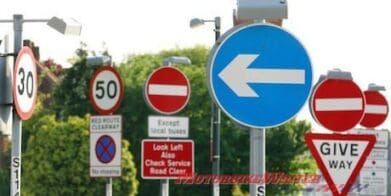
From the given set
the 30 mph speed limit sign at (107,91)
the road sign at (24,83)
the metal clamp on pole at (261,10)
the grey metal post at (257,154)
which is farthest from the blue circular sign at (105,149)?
the grey metal post at (257,154)

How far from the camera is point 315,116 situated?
13180mm

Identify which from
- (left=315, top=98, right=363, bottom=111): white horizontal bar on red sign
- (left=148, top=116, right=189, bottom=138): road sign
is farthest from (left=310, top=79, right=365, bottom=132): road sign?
(left=148, top=116, right=189, bottom=138): road sign

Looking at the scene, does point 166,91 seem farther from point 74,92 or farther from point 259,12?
point 74,92

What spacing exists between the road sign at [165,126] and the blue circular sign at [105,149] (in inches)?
78.9

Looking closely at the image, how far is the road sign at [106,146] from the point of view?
64.4 ft

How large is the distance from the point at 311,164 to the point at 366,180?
5675 cm

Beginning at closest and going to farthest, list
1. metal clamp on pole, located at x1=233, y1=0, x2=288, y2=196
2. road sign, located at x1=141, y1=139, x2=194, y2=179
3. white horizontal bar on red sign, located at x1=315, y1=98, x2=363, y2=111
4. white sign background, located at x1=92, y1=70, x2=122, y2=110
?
metal clamp on pole, located at x1=233, y1=0, x2=288, y2=196, white horizontal bar on red sign, located at x1=315, y1=98, x2=363, y2=111, white sign background, located at x1=92, y1=70, x2=122, y2=110, road sign, located at x1=141, y1=139, x2=194, y2=179

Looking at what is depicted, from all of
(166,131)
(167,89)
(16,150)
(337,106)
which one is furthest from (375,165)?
(167,89)

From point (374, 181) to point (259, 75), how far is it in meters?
8.52

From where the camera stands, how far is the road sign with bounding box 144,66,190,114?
22.4 meters

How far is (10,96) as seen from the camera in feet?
53.2

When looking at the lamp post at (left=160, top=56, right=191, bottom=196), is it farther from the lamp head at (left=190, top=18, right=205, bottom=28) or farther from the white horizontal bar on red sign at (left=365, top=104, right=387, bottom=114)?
the lamp head at (left=190, top=18, right=205, bottom=28)

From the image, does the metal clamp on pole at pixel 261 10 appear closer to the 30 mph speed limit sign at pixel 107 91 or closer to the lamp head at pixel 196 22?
the 30 mph speed limit sign at pixel 107 91

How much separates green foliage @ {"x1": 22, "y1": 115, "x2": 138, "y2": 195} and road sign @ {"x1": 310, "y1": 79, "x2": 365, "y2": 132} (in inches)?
1678
